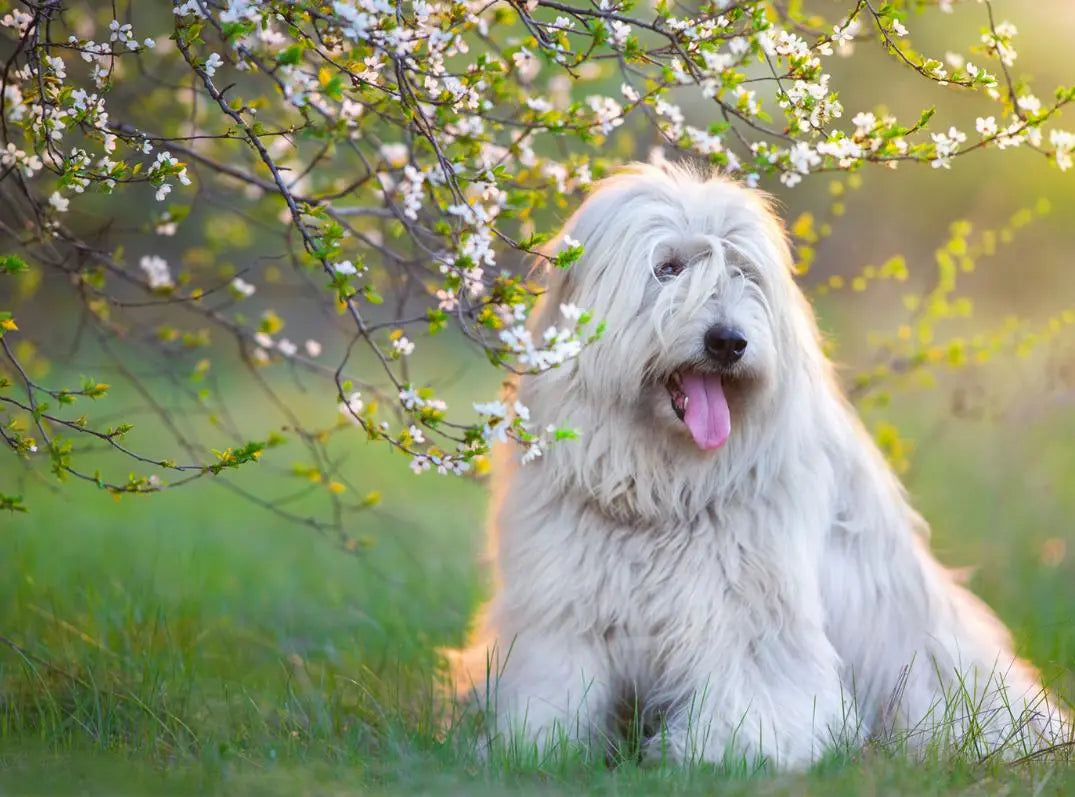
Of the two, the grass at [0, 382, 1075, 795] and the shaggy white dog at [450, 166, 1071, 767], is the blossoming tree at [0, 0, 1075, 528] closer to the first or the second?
the shaggy white dog at [450, 166, 1071, 767]

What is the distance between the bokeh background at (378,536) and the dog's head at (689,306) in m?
0.65

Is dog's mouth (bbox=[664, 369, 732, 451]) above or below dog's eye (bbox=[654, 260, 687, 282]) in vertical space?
below

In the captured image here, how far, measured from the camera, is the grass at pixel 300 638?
3.64 metres

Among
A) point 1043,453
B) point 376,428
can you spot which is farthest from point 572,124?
point 1043,453

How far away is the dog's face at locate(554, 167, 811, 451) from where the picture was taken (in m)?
3.93

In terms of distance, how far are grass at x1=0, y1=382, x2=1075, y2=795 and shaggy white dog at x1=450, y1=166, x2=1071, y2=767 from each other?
27 cm

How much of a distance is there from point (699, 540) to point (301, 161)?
423 cm

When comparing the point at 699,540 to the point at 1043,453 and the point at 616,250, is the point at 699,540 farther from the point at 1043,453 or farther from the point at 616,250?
the point at 1043,453

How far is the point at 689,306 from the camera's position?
12.9ft

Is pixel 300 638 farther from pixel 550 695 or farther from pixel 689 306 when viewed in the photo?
pixel 689 306

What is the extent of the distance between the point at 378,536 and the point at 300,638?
10.3ft

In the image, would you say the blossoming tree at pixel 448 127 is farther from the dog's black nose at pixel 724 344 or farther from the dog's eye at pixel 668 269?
the dog's black nose at pixel 724 344

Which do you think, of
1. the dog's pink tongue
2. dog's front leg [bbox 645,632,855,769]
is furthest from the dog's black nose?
dog's front leg [bbox 645,632,855,769]

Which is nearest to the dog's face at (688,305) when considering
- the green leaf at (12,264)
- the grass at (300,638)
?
the grass at (300,638)
